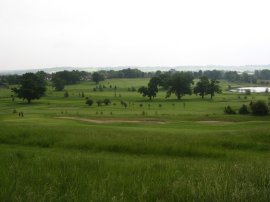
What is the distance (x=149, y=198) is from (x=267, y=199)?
1689mm

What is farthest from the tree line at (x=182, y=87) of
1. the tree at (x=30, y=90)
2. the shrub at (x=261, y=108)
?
the shrub at (x=261, y=108)

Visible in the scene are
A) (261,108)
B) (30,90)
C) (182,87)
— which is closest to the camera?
(261,108)

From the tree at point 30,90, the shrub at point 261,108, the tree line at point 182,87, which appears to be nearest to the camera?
the shrub at point 261,108

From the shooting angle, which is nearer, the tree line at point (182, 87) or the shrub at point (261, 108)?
the shrub at point (261, 108)

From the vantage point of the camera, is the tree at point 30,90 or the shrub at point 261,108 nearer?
the shrub at point 261,108

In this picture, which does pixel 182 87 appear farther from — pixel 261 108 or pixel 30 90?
pixel 261 108

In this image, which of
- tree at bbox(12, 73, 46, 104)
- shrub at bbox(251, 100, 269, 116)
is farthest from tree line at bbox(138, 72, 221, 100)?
shrub at bbox(251, 100, 269, 116)

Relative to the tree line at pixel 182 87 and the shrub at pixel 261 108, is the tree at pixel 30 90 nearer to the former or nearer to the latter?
the tree line at pixel 182 87

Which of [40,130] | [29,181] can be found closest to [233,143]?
[40,130]

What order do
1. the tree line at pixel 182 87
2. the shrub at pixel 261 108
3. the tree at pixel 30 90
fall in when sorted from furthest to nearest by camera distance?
the tree line at pixel 182 87 < the tree at pixel 30 90 < the shrub at pixel 261 108

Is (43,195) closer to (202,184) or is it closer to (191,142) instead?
(202,184)

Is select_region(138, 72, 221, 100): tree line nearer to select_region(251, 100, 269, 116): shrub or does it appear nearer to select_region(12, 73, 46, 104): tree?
select_region(12, 73, 46, 104): tree

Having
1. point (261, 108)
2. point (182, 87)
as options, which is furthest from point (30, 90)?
point (261, 108)

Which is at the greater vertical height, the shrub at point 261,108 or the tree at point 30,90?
the tree at point 30,90
